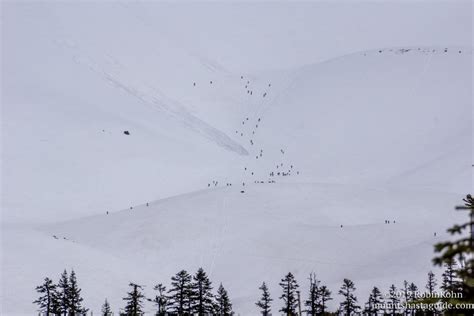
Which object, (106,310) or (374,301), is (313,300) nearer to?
(374,301)

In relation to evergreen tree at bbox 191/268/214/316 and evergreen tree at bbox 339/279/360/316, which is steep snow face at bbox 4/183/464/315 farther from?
evergreen tree at bbox 191/268/214/316

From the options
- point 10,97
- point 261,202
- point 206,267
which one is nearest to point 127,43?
point 10,97

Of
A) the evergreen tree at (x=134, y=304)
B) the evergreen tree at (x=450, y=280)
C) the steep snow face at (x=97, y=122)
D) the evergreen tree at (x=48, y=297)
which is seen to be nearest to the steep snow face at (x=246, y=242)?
the evergreen tree at (x=48, y=297)

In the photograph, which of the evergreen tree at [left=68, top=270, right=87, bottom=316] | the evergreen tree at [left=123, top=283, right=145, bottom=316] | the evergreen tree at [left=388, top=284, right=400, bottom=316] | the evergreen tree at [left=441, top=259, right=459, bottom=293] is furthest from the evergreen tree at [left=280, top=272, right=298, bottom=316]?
the evergreen tree at [left=68, top=270, right=87, bottom=316]

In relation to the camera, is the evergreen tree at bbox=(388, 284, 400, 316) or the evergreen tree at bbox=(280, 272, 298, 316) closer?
the evergreen tree at bbox=(280, 272, 298, 316)

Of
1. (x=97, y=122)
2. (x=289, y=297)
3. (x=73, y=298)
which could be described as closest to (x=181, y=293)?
(x=73, y=298)
